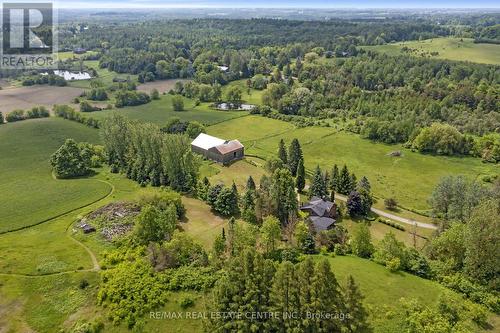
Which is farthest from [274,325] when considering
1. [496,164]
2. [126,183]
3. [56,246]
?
[496,164]

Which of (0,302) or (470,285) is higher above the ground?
(470,285)

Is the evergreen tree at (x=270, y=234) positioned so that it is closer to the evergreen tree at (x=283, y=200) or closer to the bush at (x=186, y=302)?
the evergreen tree at (x=283, y=200)

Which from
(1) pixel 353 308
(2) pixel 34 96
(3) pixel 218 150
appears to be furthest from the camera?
(2) pixel 34 96

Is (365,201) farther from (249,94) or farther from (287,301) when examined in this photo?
(249,94)

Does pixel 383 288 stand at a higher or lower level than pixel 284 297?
lower

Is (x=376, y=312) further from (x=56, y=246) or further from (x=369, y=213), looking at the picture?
(x=56, y=246)

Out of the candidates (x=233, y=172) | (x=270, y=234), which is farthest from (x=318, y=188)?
(x=270, y=234)

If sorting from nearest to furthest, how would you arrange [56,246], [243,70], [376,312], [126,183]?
[376,312] < [56,246] < [126,183] < [243,70]

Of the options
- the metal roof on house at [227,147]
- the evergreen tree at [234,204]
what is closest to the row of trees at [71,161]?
the metal roof on house at [227,147]
